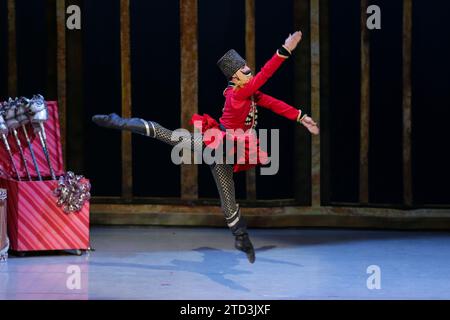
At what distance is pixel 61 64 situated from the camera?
7.02 metres

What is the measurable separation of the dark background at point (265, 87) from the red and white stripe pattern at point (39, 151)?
3.10 feet

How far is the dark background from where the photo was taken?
6758 millimetres

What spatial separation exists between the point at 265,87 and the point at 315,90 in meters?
0.35

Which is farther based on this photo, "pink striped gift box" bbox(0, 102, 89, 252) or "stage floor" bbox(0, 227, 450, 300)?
"pink striped gift box" bbox(0, 102, 89, 252)

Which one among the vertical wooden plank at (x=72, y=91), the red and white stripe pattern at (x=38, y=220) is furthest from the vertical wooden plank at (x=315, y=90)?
the red and white stripe pattern at (x=38, y=220)

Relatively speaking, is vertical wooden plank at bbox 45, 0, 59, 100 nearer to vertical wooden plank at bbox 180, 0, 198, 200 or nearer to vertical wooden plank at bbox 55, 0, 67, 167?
vertical wooden plank at bbox 55, 0, 67, 167

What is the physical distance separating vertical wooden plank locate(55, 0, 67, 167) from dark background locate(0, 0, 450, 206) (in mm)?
53

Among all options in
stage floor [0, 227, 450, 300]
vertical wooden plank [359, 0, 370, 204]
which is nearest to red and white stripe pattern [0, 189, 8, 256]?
stage floor [0, 227, 450, 300]

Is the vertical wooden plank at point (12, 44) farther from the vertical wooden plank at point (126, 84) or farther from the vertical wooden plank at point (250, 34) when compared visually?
the vertical wooden plank at point (250, 34)

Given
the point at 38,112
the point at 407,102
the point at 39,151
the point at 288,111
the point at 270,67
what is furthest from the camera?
the point at 407,102

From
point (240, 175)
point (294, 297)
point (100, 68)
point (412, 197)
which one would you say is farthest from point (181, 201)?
point (294, 297)

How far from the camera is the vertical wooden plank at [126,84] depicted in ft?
23.0

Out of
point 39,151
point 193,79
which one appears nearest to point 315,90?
point 193,79

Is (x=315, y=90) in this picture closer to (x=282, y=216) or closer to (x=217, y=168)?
(x=282, y=216)
